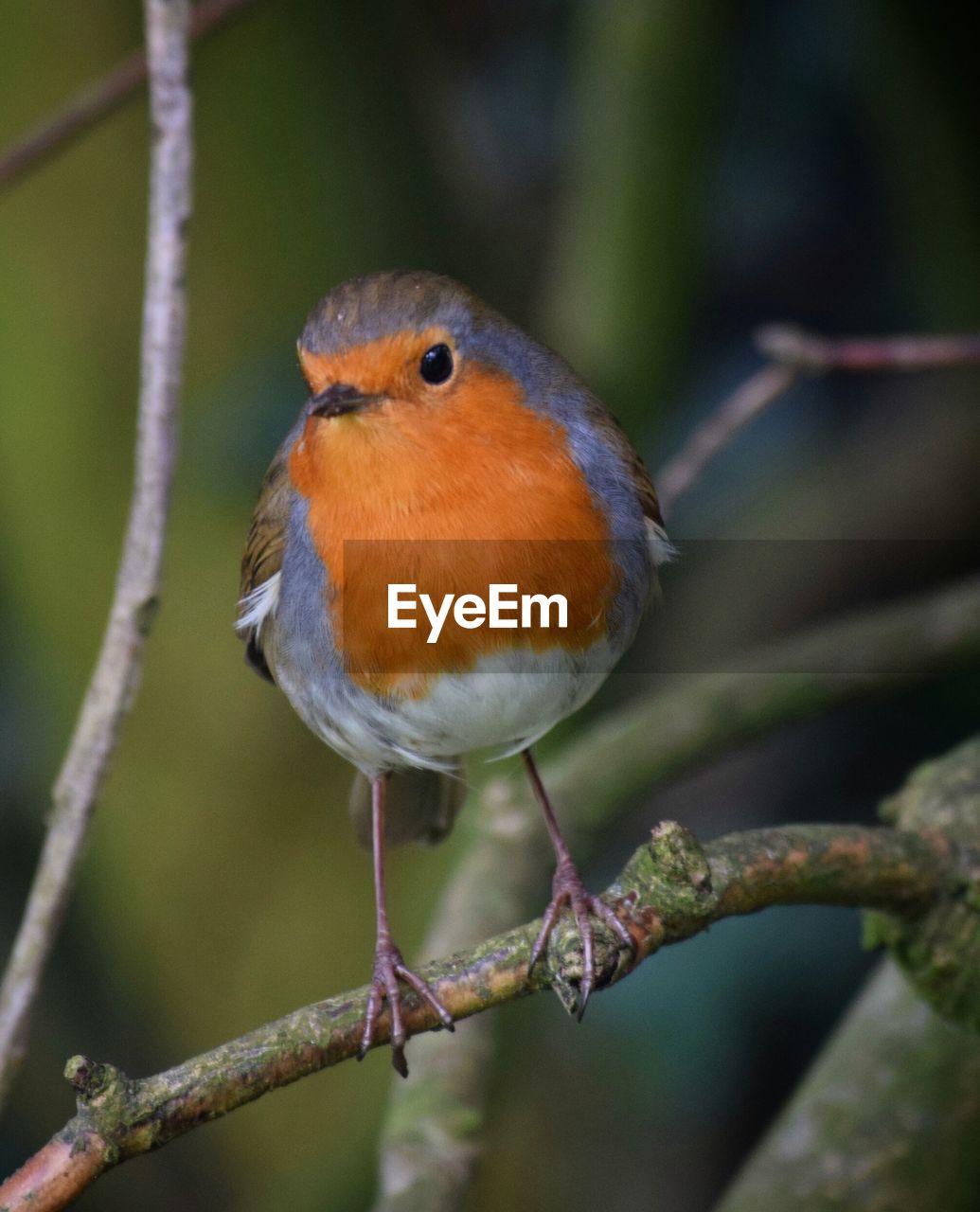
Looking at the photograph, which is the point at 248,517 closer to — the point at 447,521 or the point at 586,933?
the point at 447,521

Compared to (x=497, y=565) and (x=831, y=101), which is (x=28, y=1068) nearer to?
(x=497, y=565)

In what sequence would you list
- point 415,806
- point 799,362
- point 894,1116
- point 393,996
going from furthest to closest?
point 799,362 → point 415,806 → point 894,1116 → point 393,996

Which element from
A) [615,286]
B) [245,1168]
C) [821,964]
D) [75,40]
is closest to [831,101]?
→ [615,286]

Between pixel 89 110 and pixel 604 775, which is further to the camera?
pixel 604 775

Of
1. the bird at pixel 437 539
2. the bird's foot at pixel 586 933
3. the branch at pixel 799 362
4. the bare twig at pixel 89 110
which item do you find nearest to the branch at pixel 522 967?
the bird's foot at pixel 586 933

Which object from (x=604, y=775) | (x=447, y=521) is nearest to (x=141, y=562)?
(x=447, y=521)

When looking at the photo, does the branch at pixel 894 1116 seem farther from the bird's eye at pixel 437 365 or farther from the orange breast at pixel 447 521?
the bird's eye at pixel 437 365
